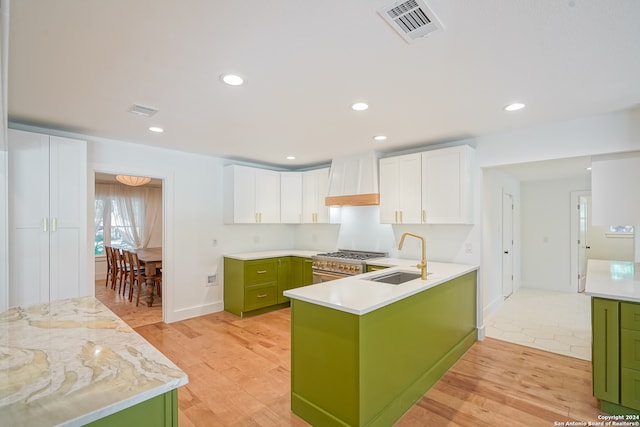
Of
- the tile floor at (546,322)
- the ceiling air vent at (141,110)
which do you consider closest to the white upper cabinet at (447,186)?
the tile floor at (546,322)

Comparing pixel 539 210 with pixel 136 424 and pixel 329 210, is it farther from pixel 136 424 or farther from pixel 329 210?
pixel 136 424

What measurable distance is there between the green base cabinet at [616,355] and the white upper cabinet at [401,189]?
1.91 metres

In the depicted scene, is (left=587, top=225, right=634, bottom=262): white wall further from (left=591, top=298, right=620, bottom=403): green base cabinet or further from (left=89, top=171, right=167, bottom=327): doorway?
(left=89, top=171, right=167, bottom=327): doorway

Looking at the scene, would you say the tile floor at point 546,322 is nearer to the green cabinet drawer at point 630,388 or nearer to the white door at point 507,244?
the white door at point 507,244

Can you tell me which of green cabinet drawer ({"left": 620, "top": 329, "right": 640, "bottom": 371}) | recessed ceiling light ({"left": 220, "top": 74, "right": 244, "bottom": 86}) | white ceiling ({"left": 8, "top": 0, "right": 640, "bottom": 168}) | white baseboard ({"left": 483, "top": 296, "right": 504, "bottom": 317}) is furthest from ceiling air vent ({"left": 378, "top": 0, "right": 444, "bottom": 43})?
white baseboard ({"left": 483, "top": 296, "right": 504, "bottom": 317})

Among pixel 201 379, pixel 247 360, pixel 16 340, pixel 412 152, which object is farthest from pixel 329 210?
pixel 16 340

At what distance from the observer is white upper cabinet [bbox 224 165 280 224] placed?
15.5 ft

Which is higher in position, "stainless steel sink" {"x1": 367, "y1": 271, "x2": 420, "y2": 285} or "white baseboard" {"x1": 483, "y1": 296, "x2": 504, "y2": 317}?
"stainless steel sink" {"x1": 367, "y1": 271, "x2": 420, "y2": 285}

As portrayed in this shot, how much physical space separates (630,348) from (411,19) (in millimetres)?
2652

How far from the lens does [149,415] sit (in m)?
0.99

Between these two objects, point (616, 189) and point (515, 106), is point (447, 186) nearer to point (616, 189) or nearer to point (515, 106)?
point (515, 106)

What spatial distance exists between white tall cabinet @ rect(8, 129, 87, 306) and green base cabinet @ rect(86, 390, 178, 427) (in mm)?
2901

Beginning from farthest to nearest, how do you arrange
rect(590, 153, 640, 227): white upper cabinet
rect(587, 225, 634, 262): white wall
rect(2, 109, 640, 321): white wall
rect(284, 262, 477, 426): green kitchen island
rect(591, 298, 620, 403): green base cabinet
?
1. rect(587, 225, 634, 262): white wall
2. rect(2, 109, 640, 321): white wall
3. rect(590, 153, 640, 227): white upper cabinet
4. rect(591, 298, 620, 403): green base cabinet
5. rect(284, 262, 477, 426): green kitchen island

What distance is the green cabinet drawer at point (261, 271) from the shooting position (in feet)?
14.7
